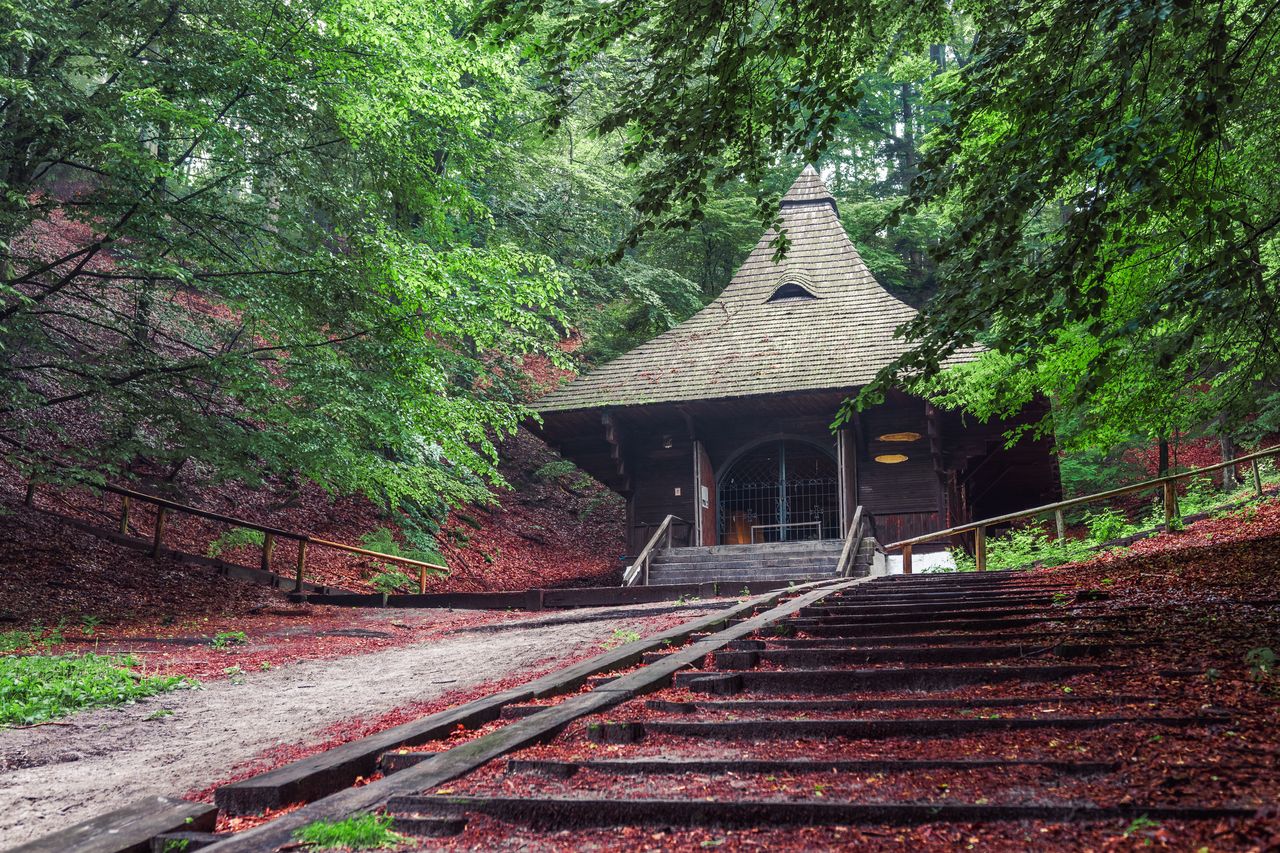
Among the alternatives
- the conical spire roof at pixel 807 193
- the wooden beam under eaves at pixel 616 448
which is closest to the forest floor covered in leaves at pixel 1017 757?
the wooden beam under eaves at pixel 616 448

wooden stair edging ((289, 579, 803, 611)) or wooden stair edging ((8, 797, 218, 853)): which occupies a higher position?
wooden stair edging ((289, 579, 803, 611))

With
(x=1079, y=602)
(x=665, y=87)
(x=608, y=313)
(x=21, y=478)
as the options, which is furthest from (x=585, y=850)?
(x=608, y=313)

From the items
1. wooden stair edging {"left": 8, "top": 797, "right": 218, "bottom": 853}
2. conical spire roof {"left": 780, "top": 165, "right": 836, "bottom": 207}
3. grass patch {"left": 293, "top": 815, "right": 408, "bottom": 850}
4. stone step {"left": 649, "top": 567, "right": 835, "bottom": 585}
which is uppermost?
conical spire roof {"left": 780, "top": 165, "right": 836, "bottom": 207}

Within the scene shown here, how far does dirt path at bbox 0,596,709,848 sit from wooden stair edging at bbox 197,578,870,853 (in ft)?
5.01

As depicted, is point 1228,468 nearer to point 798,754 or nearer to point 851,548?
point 851,548

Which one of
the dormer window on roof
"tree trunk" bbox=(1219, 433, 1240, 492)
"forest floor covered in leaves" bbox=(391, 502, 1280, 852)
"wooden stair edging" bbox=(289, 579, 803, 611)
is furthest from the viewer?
the dormer window on roof

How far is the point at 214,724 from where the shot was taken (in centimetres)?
649

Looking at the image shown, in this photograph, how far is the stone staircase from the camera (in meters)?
16.2

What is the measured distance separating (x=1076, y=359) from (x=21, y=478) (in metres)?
16.3

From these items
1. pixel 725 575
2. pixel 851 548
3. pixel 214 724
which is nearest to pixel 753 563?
pixel 725 575

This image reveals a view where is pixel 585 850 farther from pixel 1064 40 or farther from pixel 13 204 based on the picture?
pixel 13 204

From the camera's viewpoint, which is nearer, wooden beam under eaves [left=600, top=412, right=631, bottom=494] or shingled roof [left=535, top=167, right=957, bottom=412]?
shingled roof [left=535, top=167, right=957, bottom=412]

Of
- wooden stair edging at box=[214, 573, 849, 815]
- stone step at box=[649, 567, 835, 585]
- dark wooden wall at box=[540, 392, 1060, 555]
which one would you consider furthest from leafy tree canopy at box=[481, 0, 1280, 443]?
dark wooden wall at box=[540, 392, 1060, 555]

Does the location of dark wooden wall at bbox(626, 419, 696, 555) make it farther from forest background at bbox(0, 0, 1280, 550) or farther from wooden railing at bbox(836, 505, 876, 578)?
forest background at bbox(0, 0, 1280, 550)
